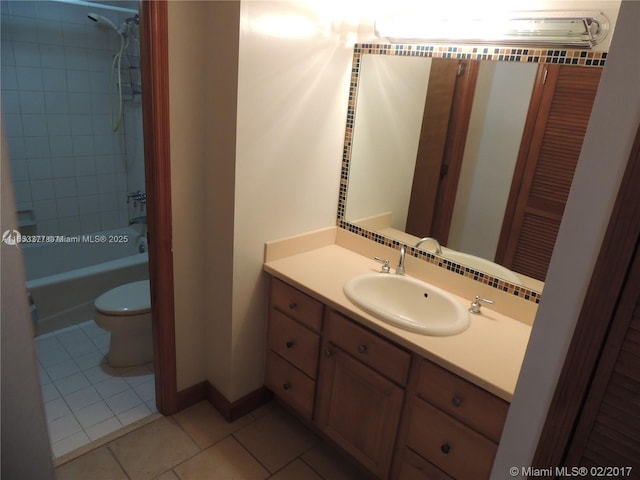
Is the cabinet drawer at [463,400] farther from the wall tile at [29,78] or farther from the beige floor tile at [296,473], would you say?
the wall tile at [29,78]

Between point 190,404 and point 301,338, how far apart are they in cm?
75

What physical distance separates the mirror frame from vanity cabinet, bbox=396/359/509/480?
470mm

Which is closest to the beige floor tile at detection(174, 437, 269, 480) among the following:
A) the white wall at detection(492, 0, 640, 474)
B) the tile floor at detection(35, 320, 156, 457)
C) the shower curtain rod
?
the tile floor at detection(35, 320, 156, 457)

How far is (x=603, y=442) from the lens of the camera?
82 centimetres

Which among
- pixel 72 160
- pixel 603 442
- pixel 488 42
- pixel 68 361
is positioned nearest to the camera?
pixel 603 442

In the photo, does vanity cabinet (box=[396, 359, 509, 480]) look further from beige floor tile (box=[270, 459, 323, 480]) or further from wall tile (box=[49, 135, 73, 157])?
wall tile (box=[49, 135, 73, 157])

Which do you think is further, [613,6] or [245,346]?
[245,346]

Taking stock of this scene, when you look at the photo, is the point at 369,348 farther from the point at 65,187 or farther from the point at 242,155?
the point at 65,187

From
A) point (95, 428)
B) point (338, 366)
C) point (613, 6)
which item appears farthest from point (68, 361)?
point (613, 6)

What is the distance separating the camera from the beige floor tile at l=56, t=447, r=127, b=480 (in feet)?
5.89

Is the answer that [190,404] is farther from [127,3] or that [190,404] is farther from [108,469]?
[127,3]

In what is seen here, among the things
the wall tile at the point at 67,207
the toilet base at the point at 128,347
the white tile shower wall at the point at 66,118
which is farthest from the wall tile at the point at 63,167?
the toilet base at the point at 128,347

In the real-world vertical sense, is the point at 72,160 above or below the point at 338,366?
above

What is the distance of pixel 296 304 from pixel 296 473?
2.37 ft
